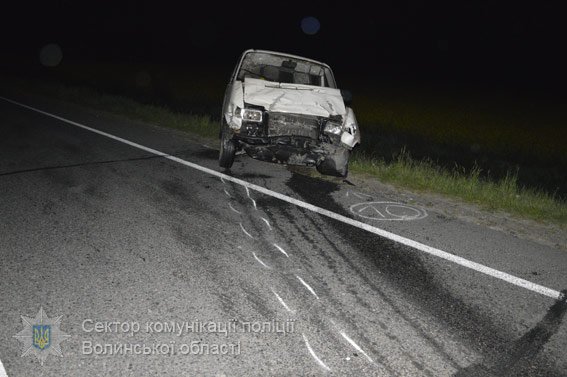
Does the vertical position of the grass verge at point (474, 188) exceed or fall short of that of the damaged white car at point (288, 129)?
it falls short

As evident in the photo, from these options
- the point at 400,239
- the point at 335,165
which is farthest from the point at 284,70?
the point at 400,239

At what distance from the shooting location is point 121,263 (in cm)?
395

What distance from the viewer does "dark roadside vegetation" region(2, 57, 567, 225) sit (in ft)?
22.4

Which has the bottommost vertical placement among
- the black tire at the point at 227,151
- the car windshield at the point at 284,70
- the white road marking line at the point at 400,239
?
the white road marking line at the point at 400,239

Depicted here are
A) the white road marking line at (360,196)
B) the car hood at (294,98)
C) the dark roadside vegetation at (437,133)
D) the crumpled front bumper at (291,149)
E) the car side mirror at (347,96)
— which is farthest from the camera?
the car side mirror at (347,96)

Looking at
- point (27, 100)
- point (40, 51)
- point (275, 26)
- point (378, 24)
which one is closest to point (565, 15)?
point (378, 24)

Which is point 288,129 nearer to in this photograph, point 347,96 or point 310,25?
point 347,96

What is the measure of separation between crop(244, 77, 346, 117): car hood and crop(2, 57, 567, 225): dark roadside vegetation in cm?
123

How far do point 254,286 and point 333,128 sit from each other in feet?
12.1

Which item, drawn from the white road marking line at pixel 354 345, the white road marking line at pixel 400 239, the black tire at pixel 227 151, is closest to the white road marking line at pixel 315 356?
the white road marking line at pixel 354 345

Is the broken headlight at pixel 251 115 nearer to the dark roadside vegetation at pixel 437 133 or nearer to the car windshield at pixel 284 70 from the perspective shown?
the car windshield at pixel 284 70

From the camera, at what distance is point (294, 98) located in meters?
7.03

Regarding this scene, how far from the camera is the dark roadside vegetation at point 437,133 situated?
6820 millimetres

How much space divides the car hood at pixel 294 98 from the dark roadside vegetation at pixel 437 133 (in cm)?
123
